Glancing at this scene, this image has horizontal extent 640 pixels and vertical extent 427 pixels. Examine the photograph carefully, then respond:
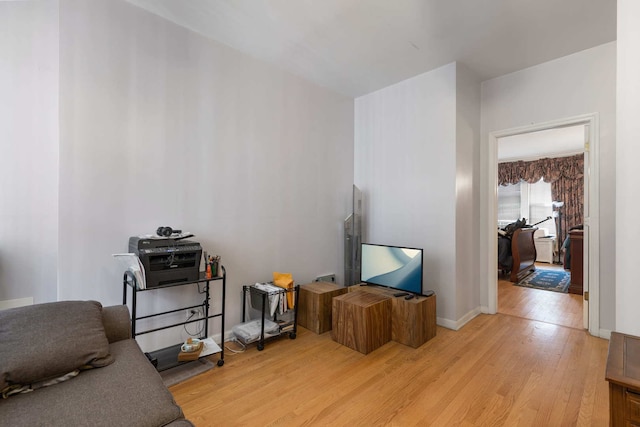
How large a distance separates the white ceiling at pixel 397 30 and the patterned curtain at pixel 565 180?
16.3 ft

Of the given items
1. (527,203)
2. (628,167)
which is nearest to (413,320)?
(628,167)

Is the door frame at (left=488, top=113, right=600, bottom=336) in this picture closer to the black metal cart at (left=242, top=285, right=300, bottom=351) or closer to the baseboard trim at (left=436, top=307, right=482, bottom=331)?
the baseboard trim at (left=436, top=307, right=482, bottom=331)

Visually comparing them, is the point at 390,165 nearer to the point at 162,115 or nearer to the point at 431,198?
the point at 431,198

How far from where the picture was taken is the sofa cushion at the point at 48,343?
3.88 ft

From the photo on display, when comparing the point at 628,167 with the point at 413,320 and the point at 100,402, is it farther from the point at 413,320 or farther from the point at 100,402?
the point at 100,402

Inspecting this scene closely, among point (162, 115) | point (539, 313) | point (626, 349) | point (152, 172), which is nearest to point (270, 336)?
point (152, 172)

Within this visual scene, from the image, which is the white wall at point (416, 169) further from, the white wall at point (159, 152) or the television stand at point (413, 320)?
the white wall at point (159, 152)

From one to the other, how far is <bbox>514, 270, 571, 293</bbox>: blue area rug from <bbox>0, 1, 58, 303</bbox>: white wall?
230 inches

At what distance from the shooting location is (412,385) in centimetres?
201

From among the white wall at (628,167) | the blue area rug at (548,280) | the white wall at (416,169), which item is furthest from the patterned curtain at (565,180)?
the white wall at (628,167)

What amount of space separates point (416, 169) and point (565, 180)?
571 cm

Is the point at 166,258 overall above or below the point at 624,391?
→ above

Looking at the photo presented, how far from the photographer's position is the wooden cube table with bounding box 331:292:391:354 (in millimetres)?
2471

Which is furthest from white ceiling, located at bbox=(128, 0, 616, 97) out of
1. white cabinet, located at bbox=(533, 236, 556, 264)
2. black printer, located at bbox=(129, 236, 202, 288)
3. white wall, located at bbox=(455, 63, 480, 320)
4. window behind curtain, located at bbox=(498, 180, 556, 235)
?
window behind curtain, located at bbox=(498, 180, 556, 235)
